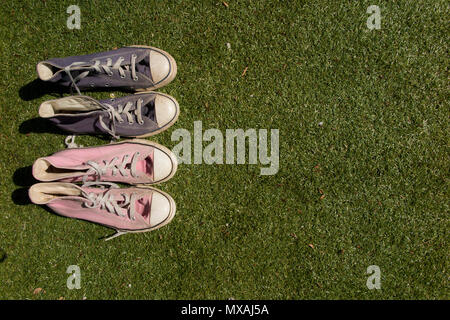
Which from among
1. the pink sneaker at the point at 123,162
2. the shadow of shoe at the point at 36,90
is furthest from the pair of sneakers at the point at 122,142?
the shadow of shoe at the point at 36,90

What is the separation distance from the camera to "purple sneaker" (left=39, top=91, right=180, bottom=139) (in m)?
3.16

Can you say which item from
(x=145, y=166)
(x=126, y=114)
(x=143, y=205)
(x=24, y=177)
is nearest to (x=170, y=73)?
(x=126, y=114)

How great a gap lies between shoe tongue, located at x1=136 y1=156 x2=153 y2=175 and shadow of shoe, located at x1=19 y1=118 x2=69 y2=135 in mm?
993

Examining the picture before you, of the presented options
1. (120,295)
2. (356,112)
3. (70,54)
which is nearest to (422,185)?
(356,112)

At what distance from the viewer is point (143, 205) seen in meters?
3.26

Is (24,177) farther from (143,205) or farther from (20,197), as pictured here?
(143,205)

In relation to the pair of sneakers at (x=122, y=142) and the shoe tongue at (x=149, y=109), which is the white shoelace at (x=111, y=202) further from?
the shoe tongue at (x=149, y=109)

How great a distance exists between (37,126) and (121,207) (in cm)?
143

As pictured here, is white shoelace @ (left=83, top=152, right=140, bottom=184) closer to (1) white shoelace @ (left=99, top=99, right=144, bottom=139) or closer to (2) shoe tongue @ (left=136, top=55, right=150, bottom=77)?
(1) white shoelace @ (left=99, top=99, right=144, bottom=139)

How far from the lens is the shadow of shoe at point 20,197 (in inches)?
134

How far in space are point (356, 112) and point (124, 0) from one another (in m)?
3.04

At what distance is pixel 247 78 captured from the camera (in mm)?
3383

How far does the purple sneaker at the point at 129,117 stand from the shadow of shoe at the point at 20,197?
37.2 inches

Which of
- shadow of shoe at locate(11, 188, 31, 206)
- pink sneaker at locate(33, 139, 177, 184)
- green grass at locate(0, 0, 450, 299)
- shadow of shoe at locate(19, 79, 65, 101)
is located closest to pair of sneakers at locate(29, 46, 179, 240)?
pink sneaker at locate(33, 139, 177, 184)
